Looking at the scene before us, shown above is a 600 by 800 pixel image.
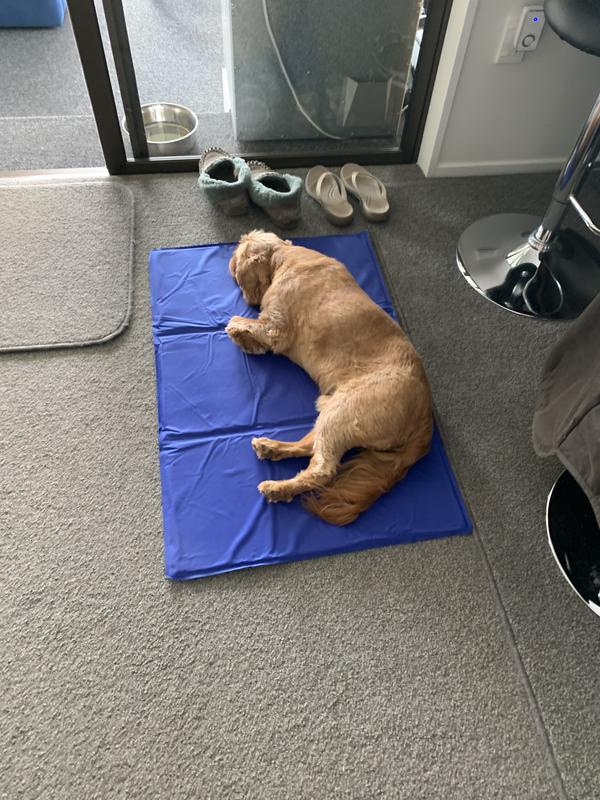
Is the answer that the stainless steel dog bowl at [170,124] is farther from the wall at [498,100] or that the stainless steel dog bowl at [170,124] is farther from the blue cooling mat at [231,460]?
the wall at [498,100]

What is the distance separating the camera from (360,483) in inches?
53.7

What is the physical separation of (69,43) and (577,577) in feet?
10.1

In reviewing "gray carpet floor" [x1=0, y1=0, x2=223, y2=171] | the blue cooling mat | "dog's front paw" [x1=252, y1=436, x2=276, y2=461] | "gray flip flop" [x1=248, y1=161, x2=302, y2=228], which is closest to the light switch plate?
"gray flip flop" [x1=248, y1=161, x2=302, y2=228]

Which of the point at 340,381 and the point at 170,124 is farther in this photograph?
the point at 170,124

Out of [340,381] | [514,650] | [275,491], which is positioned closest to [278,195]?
[340,381]

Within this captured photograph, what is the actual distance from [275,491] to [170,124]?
5.42 feet

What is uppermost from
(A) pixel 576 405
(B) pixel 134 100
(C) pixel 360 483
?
(A) pixel 576 405

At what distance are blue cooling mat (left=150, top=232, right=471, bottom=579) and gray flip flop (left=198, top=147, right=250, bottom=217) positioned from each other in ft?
1.00

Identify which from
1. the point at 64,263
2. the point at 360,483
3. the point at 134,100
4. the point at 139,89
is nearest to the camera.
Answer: the point at 360,483

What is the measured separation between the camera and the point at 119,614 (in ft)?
4.13

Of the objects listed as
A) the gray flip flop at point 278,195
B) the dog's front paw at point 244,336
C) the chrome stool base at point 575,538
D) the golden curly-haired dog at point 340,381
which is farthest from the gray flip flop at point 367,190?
the chrome stool base at point 575,538

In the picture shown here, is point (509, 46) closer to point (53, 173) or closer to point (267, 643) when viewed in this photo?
point (53, 173)

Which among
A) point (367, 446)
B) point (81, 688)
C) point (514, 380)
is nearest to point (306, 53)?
point (514, 380)

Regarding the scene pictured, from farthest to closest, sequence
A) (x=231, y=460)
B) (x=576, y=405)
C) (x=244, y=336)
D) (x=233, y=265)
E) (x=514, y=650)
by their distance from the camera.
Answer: (x=233, y=265), (x=244, y=336), (x=231, y=460), (x=514, y=650), (x=576, y=405)
